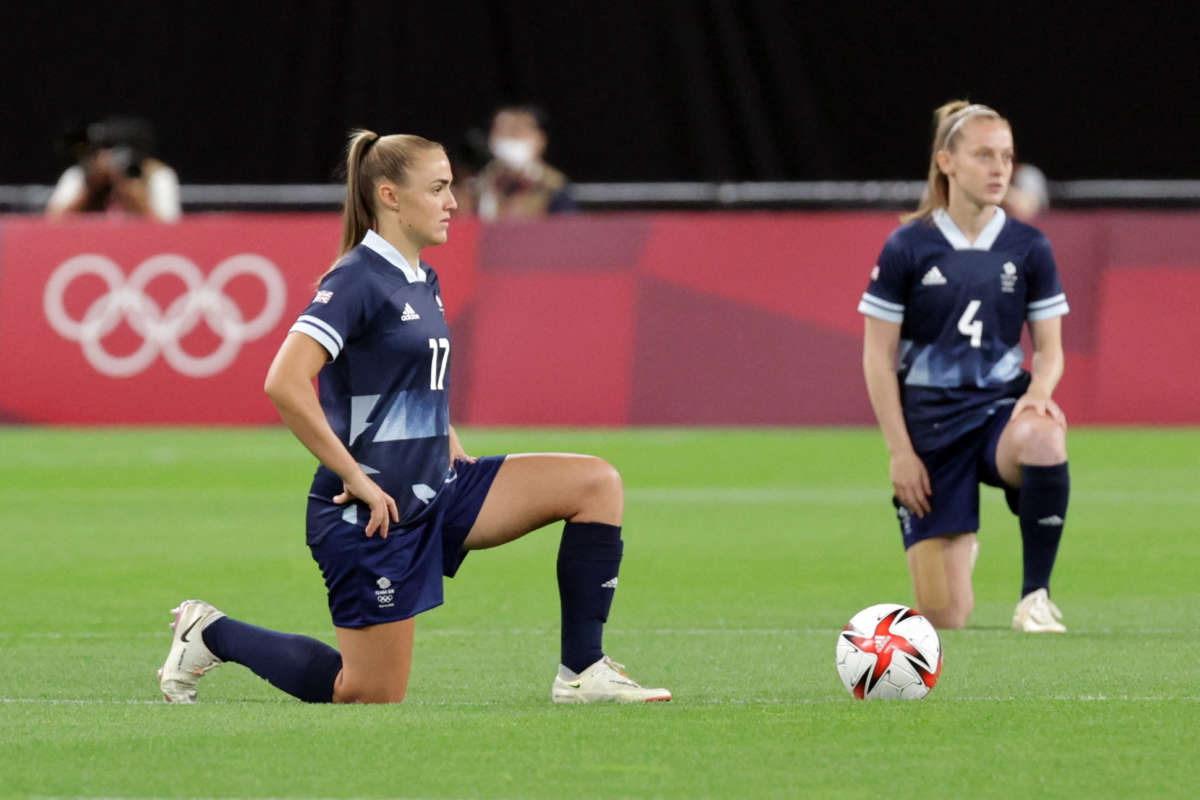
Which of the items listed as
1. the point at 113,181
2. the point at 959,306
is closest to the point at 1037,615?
the point at 959,306

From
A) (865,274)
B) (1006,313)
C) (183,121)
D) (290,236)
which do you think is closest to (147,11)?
(183,121)

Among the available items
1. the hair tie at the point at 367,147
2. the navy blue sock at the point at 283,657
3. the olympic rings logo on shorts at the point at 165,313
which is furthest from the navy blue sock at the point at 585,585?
the olympic rings logo on shorts at the point at 165,313

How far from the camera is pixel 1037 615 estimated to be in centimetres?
795

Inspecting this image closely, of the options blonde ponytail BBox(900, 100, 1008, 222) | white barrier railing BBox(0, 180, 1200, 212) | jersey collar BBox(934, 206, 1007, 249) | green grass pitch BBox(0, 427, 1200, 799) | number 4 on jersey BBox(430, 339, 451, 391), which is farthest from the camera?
white barrier railing BBox(0, 180, 1200, 212)

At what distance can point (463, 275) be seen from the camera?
17.3m

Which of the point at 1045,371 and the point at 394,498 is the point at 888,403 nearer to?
the point at 1045,371

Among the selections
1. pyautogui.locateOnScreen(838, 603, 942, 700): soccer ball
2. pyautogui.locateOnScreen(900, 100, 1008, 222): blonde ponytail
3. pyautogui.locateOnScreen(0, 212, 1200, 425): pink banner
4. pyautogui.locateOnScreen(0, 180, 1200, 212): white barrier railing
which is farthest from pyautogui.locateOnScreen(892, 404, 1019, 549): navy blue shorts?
pyautogui.locateOnScreen(0, 180, 1200, 212): white barrier railing

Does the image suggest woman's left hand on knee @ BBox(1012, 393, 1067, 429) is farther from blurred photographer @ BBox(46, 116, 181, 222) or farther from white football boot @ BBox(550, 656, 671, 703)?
blurred photographer @ BBox(46, 116, 181, 222)

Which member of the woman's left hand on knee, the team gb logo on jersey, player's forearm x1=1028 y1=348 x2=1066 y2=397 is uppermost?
the team gb logo on jersey

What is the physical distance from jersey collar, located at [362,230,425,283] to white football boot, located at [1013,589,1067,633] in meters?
2.81

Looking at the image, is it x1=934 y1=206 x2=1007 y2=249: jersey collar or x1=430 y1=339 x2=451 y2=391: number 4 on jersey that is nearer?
x1=430 y1=339 x2=451 y2=391: number 4 on jersey

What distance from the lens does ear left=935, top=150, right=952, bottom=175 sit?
8.25 m

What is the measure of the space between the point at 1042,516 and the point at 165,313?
10.6 meters

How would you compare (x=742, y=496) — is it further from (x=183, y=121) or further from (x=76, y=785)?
(x=183, y=121)
